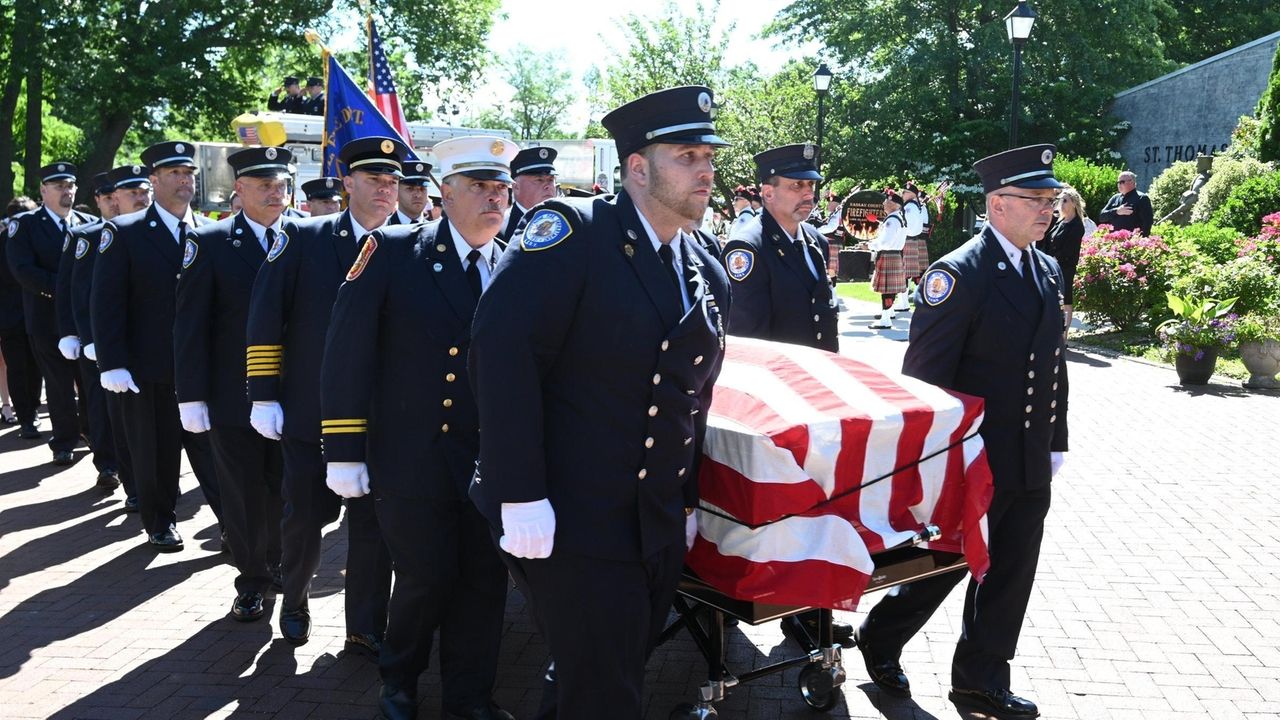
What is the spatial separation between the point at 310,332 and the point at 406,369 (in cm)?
109

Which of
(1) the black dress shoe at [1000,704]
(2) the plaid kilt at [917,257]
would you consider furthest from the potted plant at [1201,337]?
(1) the black dress shoe at [1000,704]

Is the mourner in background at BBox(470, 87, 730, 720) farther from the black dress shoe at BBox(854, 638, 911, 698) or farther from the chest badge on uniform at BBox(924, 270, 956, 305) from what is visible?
the black dress shoe at BBox(854, 638, 911, 698)

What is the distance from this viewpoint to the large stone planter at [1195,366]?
11258 millimetres

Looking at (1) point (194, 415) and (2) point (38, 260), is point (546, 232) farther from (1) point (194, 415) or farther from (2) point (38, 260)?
(2) point (38, 260)

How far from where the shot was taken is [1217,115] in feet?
82.5

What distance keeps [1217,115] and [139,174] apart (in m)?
24.3

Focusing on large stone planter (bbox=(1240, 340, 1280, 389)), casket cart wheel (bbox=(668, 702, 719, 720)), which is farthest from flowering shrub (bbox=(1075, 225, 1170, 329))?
casket cart wheel (bbox=(668, 702, 719, 720))

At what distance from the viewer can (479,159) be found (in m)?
3.95

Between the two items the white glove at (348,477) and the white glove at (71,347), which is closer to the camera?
the white glove at (348,477)

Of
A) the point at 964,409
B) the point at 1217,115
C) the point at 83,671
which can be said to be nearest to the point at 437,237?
the point at 964,409

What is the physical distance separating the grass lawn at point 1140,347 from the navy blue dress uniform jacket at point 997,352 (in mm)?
8521

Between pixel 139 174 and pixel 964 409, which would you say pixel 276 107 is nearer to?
pixel 139 174

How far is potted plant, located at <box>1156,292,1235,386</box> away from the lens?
1124 centimetres

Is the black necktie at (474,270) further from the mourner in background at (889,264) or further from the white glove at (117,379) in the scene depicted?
the mourner in background at (889,264)
